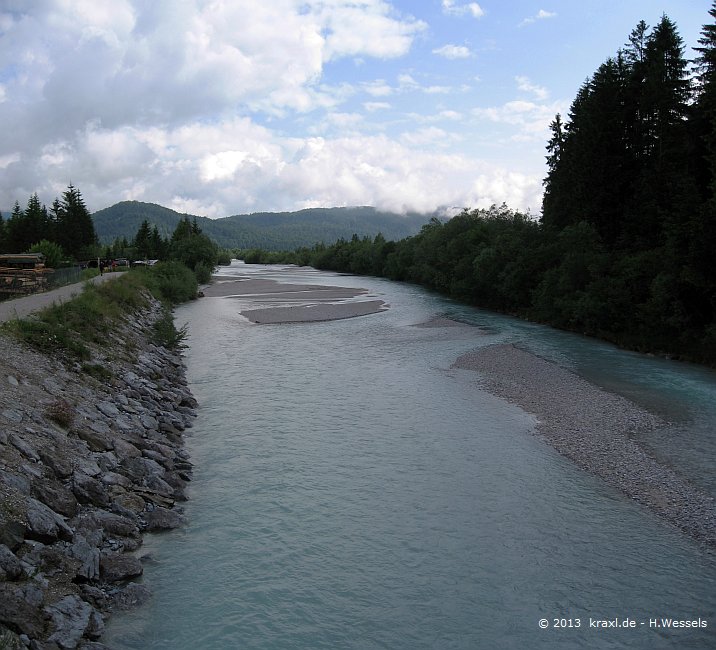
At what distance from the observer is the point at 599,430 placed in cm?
1722

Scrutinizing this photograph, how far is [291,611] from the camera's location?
880 centimetres

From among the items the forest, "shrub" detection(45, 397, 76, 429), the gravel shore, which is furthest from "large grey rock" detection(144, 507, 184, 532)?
the forest

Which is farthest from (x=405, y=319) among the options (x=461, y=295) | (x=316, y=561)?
(x=316, y=561)

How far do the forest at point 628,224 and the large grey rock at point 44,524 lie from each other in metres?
27.8

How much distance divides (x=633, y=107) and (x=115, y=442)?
45352 millimetres

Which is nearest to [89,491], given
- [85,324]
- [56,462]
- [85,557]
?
[56,462]

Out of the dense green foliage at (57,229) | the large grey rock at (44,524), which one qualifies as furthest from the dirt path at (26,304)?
the dense green foliage at (57,229)

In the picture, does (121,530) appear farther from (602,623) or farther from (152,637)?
(602,623)

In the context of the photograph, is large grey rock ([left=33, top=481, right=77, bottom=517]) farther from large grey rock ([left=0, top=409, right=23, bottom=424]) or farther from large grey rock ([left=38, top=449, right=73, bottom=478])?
large grey rock ([left=0, top=409, right=23, bottom=424])

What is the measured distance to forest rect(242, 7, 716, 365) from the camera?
29344mm

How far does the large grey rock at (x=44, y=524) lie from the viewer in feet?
28.1

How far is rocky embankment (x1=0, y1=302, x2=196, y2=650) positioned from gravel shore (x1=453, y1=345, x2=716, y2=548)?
9.97 metres

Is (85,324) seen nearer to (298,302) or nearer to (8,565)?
(8,565)

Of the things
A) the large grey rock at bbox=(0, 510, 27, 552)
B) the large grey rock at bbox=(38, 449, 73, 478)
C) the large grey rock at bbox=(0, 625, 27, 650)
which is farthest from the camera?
the large grey rock at bbox=(38, 449, 73, 478)
